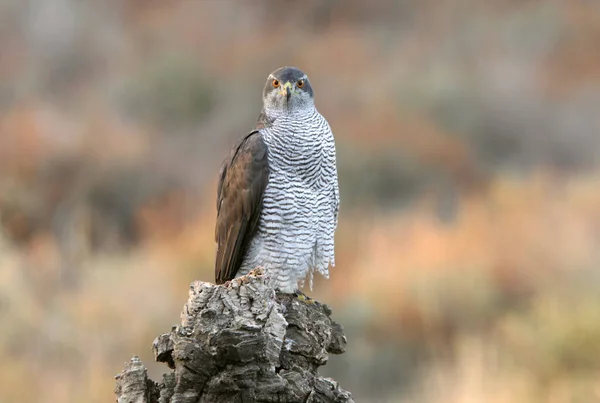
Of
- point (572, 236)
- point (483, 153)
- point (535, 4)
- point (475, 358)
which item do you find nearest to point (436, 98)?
point (483, 153)

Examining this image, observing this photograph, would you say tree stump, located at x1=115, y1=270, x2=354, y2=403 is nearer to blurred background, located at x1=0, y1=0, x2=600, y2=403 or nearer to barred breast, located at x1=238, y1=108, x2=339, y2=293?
barred breast, located at x1=238, y1=108, x2=339, y2=293

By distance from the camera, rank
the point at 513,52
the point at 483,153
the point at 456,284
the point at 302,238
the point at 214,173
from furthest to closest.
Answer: the point at 513,52, the point at 483,153, the point at 214,173, the point at 456,284, the point at 302,238

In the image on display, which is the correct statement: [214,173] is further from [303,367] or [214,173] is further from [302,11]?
[303,367]

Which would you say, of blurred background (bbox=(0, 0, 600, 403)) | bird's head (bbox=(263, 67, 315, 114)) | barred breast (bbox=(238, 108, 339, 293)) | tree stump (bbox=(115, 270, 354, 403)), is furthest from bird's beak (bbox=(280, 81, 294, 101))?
blurred background (bbox=(0, 0, 600, 403))

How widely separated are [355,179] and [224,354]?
11.5m

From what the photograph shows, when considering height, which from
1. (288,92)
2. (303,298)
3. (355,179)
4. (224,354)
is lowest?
(224,354)

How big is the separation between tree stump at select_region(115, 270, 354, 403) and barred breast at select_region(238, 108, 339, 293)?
155cm

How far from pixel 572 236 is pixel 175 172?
7088 millimetres

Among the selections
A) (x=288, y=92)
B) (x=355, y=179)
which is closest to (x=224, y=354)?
(x=288, y=92)

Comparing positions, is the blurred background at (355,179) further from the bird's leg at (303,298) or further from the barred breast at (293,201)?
the barred breast at (293,201)

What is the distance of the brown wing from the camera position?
5203mm

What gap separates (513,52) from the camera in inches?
786

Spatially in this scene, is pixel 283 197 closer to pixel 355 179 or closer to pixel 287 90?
pixel 287 90

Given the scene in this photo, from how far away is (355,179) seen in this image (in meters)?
14.8
